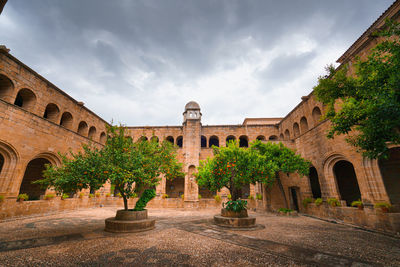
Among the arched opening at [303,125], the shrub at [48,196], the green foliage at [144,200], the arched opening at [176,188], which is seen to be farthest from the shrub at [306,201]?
the shrub at [48,196]

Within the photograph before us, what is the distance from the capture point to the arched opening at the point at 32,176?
14.5m

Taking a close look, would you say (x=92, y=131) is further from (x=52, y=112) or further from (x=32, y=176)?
(x=32, y=176)

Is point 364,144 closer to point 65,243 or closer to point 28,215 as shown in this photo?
point 65,243

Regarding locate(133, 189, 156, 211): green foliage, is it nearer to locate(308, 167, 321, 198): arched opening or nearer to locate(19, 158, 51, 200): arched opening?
locate(19, 158, 51, 200): arched opening

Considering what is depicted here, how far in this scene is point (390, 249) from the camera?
5324 mm

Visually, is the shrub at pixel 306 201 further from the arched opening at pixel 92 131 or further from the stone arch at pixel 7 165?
the arched opening at pixel 92 131

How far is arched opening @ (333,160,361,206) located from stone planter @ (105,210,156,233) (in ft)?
51.3

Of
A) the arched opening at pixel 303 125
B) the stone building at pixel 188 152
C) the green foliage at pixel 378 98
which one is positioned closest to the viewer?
the green foliage at pixel 378 98

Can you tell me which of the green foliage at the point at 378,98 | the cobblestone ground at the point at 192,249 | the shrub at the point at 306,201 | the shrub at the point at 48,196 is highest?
the green foliage at the point at 378,98

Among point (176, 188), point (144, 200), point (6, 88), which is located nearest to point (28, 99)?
point (6, 88)

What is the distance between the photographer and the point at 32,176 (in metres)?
14.6

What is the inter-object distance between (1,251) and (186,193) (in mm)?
14359

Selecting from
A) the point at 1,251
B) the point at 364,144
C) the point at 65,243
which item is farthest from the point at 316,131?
the point at 1,251

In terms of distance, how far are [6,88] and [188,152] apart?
14.7 m
